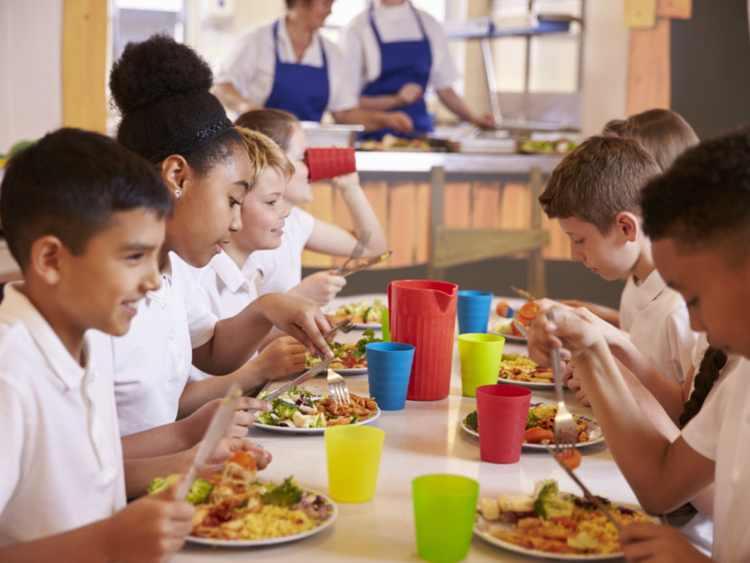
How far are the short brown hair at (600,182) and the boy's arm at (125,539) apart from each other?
1.15 m

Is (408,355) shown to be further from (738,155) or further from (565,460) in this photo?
(738,155)

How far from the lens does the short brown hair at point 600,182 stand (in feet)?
5.63

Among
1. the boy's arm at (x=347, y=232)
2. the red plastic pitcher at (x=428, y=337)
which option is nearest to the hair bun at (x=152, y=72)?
the red plastic pitcher at (x=428, y=337)

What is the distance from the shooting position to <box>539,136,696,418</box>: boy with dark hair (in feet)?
5.60

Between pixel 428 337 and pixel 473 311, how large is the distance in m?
0.49

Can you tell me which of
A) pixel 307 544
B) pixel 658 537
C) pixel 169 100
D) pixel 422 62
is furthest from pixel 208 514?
pixel 422 62

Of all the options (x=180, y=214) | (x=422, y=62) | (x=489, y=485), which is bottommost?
(x=489, y=485)

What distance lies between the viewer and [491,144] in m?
4.49

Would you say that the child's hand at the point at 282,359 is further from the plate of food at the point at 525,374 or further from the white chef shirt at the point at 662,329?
the white chef shirt at the point at 662,329

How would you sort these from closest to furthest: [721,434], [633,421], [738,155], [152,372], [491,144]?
[738,155] < [721,434] < [633,421] < [152,372] < [491,144]

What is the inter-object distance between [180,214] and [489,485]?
768mm

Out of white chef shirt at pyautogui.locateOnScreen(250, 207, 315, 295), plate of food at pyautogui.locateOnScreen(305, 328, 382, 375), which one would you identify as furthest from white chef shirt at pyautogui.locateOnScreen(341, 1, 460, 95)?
plate of food at pyautogui.locateOnScreen(305, 328, 382, 375)

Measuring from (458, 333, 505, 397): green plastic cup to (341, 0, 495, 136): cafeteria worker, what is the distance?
3613 millimetres

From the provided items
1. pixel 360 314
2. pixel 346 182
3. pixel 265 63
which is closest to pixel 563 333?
pixel 360 314
